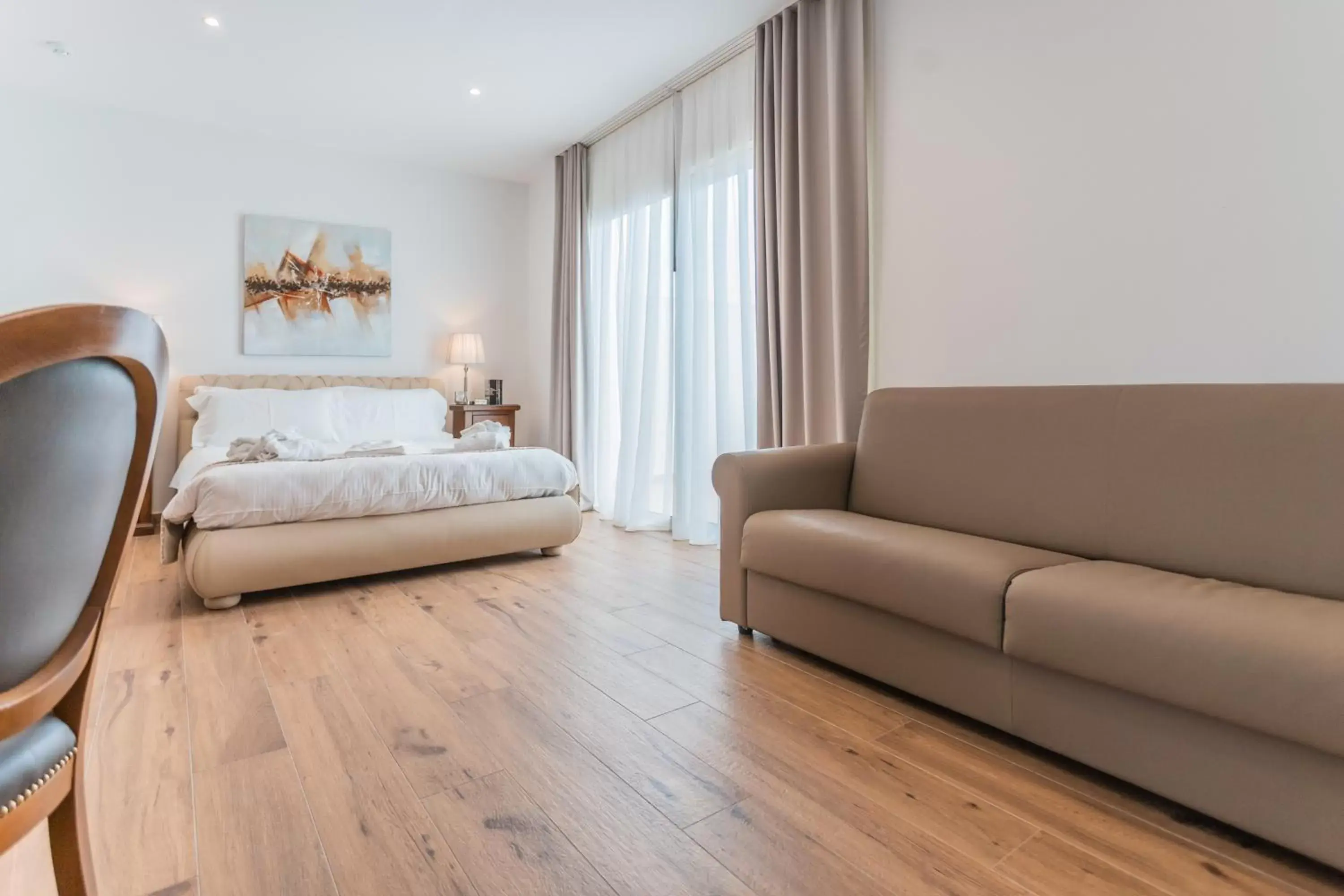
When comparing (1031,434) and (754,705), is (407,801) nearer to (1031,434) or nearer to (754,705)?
(754,705)

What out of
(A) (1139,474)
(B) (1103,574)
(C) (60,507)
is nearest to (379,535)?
(C) (60,507)

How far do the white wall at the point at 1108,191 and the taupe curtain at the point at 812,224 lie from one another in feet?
0.37

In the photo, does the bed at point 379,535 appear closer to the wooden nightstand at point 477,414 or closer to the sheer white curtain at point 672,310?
the sheer white curtain at point 672,310

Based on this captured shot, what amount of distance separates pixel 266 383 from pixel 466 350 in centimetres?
135

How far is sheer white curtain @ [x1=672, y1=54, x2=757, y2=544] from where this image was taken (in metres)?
3.51

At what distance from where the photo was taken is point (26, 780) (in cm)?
68

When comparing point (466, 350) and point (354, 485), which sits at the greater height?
point (466, 350)

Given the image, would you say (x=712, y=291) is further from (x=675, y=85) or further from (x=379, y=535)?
(x=379, y=535)

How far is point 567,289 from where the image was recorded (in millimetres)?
5070

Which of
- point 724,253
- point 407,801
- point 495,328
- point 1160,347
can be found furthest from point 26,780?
point 495,328

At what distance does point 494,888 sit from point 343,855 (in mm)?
308

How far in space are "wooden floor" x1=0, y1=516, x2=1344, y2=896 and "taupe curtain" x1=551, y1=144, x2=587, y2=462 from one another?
2.90 m

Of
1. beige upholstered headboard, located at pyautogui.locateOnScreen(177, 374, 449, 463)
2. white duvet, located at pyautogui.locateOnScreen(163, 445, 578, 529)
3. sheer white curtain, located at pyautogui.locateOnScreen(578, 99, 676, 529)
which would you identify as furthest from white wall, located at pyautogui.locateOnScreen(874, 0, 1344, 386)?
beige upholstered headboard, located at pyautogui.locateOnScreen(177, 374, 449, 463)

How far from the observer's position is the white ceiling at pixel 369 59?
3.11m
